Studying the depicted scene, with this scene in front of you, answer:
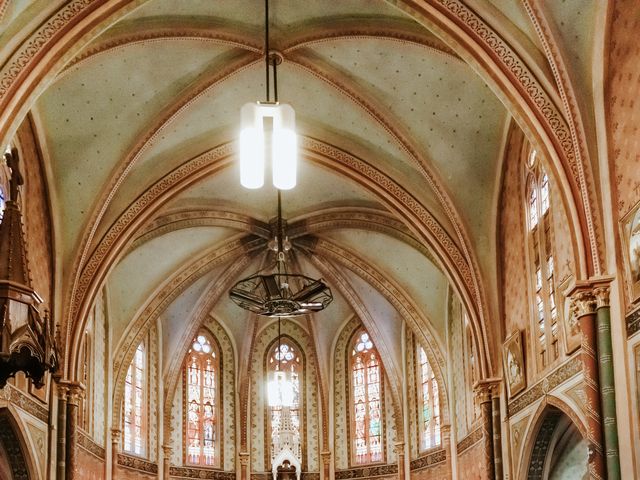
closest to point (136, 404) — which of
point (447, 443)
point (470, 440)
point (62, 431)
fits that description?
point (62, 431)

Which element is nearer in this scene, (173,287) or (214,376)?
(173,287)

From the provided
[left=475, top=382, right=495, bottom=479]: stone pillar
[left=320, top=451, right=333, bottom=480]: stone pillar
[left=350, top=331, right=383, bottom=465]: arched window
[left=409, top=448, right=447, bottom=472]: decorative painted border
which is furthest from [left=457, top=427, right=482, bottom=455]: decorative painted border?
[left=320, top=451, right=333, bottom=480]: stone pillar

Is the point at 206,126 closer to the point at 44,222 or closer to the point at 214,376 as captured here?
the point at 44,222

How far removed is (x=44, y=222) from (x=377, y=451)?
43.0 feet

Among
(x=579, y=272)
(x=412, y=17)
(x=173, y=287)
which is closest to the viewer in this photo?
(x=579, y=272)

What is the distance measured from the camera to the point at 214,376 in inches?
1189

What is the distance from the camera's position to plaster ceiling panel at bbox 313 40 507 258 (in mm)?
18750

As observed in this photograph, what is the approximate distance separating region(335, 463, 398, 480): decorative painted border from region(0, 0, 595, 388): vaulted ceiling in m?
6.87

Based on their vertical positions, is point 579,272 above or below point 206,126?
below

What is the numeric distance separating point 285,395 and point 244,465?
98.9 inches

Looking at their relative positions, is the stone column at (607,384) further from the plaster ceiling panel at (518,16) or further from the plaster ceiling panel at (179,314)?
the plaster ceiling panel at (179,314)

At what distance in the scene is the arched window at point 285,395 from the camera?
29906 millimetres

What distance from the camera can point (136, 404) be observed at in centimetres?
2731

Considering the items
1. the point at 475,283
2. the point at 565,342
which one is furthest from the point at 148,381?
the point at 565,342
